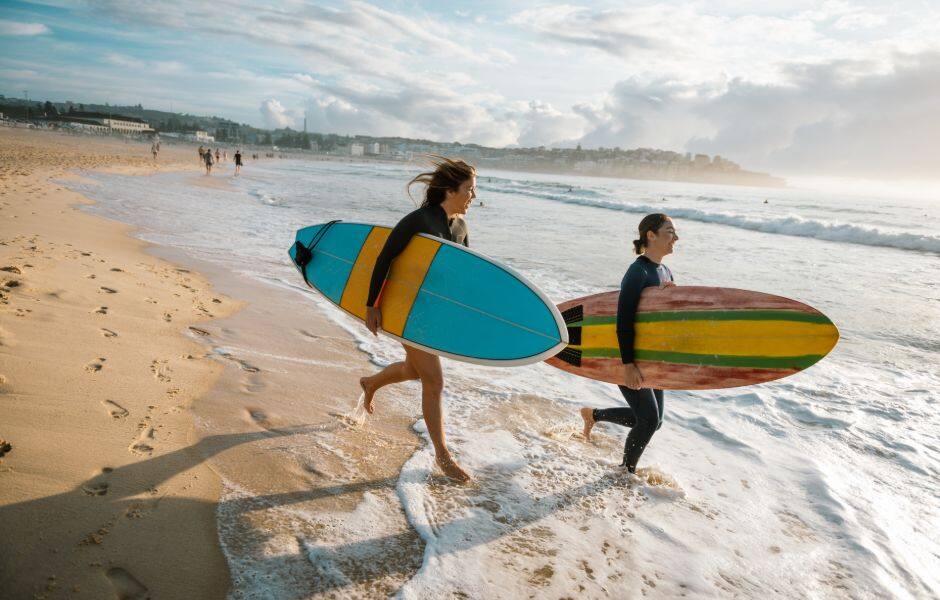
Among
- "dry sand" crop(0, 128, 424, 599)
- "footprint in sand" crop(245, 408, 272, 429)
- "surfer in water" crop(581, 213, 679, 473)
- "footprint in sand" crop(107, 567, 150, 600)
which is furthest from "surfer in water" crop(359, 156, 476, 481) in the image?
"footprint in sand" crop(107, 567, 150, 600)

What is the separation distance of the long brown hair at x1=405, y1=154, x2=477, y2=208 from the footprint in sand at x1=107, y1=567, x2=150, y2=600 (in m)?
2.06

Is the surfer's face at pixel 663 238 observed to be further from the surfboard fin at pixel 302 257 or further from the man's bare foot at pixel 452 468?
the surfboard fin at pixel 302 257

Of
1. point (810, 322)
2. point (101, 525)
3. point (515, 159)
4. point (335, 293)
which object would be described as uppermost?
point (515, 159)

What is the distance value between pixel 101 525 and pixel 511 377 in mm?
3272

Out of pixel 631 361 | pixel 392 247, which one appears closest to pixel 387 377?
pixel 392 247

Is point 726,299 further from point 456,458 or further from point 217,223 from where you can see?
point 217,223

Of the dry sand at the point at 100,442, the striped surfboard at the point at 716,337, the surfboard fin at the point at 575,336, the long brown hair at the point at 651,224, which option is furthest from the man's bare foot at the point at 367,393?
the long brown hair at the point at 651,224

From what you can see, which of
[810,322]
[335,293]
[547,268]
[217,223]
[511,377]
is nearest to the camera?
[810,322]

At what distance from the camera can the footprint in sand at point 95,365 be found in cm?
330

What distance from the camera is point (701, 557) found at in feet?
8.53

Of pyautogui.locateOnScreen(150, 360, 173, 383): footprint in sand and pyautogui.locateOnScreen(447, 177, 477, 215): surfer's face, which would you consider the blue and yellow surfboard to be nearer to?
pyautogui.locateOnScreen(447, 177, 477, 215): surfer's face

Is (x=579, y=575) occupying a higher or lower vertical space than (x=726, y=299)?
lower

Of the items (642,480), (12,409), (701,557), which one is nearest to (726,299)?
(642,480)

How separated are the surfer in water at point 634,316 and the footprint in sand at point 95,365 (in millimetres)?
3243
